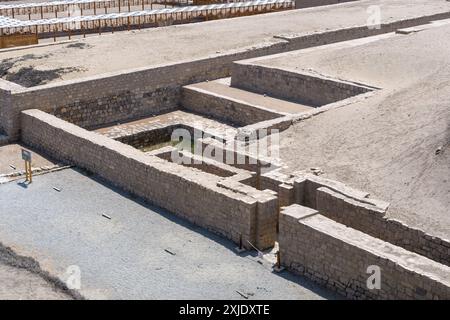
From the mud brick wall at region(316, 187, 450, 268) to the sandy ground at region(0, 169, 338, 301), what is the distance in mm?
1367

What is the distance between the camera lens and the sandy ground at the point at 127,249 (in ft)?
30.3

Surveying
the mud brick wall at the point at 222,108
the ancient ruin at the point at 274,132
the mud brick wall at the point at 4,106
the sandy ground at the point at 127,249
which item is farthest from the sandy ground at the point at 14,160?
the mud brick wall at the point at 222,108

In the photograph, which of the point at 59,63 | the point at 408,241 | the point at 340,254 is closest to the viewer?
the point at 340,254

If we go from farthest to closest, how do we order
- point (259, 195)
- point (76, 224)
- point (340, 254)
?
point (76, 224)
point (259, 195)
point (340, 254)

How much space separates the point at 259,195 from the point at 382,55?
9.50 m

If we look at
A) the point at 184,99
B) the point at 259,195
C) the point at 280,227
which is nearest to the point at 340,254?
the point at 280,227

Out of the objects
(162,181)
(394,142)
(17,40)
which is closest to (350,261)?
(394,142)

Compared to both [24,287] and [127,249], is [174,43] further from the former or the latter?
[24,287]

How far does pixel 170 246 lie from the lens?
10.5m

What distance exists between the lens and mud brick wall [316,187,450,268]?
31.4ft

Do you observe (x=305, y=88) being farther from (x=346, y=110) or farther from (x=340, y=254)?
(x=340, y=254)

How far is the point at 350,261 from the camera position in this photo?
29.5 feet

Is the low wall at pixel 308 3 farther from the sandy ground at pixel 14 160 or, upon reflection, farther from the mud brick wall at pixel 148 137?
the sandy ground at pixel 14 160

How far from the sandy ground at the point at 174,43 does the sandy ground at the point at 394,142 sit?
14.1ft
